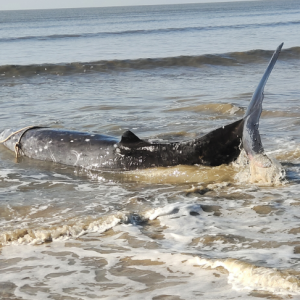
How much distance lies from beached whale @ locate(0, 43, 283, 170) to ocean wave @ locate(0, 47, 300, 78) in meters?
10.3

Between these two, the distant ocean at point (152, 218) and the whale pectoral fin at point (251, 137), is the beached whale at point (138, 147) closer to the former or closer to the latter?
the whale pectoral fin at point (251, 137)

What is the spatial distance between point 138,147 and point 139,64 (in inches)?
523

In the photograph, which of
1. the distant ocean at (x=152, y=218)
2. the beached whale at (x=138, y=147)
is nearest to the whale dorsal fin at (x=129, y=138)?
the beached whale at (x=138, y=147)

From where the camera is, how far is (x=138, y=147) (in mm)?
7117

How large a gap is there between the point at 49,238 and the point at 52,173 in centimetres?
260

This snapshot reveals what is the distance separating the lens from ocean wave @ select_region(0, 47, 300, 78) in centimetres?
1888

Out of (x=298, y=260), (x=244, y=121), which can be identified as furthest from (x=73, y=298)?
(x=244, y=121)

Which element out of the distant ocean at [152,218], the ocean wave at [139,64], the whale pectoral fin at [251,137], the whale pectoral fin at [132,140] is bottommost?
the distant ocean at [152,218]

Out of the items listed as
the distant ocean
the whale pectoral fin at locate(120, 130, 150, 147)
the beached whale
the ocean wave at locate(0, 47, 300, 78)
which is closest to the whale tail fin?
the beached whale

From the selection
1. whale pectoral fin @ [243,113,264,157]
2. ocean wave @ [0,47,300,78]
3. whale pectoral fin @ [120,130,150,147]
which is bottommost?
whale pectoral fin @ [120,130,150,147]

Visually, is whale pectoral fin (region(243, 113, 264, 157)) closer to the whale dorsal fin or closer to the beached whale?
the beached whale

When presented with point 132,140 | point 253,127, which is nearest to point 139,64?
point 132,140

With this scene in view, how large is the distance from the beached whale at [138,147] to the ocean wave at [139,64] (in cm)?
1026

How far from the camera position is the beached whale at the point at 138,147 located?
6008 mm
